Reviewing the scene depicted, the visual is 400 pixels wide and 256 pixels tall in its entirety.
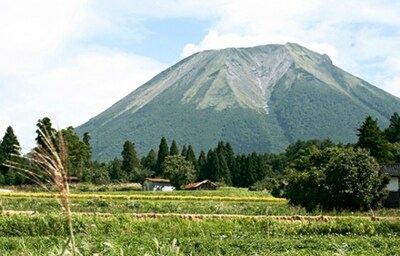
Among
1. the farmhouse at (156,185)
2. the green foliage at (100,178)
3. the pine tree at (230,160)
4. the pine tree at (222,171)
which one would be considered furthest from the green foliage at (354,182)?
the pine tree at (230,160)

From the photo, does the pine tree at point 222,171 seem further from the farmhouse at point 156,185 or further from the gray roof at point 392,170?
A: the gray roof at point 392,170

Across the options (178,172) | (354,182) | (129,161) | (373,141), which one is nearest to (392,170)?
(354,182)

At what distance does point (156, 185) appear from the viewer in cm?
8125

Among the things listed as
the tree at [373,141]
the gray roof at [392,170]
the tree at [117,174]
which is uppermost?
the tree at [373,141]

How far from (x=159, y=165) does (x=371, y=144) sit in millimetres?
48936

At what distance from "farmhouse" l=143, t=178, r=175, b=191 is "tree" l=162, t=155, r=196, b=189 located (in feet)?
5.52

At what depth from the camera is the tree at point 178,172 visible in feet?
259

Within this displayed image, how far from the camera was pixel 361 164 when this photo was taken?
96.9 feet

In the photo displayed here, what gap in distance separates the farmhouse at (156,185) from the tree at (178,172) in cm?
168

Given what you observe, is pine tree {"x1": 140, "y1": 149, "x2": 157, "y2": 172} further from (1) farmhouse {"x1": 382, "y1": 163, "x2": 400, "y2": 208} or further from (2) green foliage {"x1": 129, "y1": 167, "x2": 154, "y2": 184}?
(1) farmhouse {"x1": 382, "y1": 163, "x2": 400, "y2": 208}

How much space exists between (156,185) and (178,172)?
4382mm

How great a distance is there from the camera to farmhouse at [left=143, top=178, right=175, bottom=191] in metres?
80.7

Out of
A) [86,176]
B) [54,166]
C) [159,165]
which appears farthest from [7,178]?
[54,166]

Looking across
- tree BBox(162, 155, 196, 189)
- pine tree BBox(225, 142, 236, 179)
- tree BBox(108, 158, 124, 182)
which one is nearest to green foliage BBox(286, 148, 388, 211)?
tree BBox(162, 155, 196, 189)
